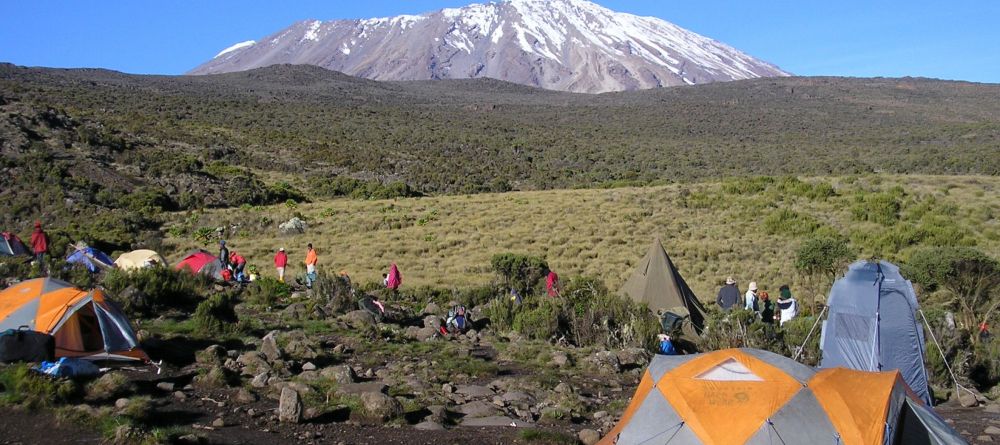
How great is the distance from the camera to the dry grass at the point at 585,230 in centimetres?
2019

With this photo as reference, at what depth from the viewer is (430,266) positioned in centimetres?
2091

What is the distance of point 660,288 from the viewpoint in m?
14.4

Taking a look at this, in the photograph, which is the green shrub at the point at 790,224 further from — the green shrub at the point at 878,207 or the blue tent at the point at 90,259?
the blue tent at the point at 90,259

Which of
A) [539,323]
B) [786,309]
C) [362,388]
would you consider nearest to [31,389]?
[362,388]

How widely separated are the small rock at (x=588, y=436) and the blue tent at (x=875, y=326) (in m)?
Result: 4.02

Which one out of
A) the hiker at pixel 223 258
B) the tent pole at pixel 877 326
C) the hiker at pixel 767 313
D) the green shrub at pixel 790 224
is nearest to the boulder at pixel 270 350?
the tent pole at pixel 877 326

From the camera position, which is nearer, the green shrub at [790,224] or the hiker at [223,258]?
the hiker at [223,258]

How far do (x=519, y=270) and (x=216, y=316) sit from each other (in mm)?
7896

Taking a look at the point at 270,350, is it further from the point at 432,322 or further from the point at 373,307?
the point at 373,307

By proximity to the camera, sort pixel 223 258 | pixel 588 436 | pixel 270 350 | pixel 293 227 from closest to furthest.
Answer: pixel 588 436 → pixel 270 350 → pixel 223 258 → pixel 293 227

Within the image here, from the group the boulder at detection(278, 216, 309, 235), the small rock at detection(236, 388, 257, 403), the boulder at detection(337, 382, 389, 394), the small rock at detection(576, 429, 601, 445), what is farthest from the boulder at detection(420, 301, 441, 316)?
the boulder at detection(278, 216, 309, 235)

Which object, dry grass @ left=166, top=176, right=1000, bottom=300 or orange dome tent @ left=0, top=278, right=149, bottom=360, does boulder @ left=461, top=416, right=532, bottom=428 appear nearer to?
orange dome tent @ left=0, top=278, right=149, bottom=360

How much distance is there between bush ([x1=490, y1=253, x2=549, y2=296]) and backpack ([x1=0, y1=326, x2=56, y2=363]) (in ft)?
33.2

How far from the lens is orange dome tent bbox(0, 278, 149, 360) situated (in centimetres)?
797
